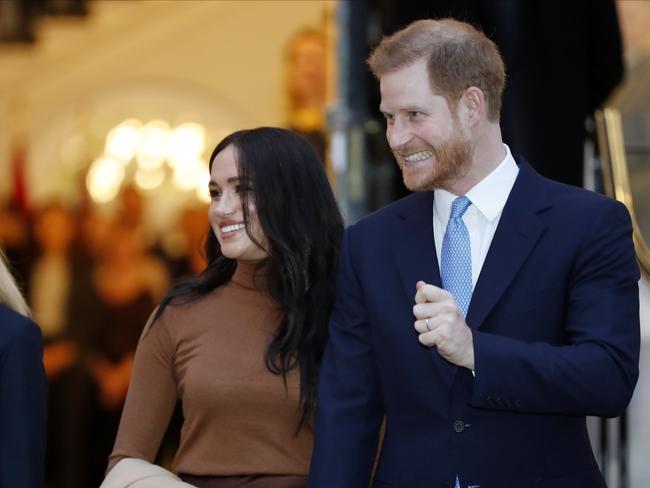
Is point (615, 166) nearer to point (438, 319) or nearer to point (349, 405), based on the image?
point (349, 405)

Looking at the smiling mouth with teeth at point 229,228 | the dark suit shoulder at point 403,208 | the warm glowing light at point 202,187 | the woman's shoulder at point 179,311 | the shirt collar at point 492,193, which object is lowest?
the warm glowing light at point 202,187

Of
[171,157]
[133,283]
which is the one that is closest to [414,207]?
[133,283]

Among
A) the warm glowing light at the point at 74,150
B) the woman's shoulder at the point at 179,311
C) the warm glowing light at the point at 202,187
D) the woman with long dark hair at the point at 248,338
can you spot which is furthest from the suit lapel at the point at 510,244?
the warm glowing light at the point at 74,150

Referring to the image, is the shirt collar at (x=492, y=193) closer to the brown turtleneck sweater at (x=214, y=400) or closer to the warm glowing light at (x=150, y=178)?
the brown turtleneck sweater at (x=214, y=400)

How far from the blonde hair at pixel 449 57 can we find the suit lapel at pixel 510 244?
20cm

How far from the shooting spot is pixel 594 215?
117 inches

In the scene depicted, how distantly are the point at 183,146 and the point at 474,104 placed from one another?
13521mm

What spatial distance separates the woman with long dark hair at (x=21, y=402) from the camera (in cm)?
321

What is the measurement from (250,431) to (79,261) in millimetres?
9534

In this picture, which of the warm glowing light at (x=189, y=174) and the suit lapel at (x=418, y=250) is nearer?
the suit lapel at (x=418, y=250)

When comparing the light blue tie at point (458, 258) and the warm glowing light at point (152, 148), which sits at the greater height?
the light blue tie at point (458, 258)

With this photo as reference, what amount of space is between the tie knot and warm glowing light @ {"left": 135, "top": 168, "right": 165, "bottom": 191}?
44.2ft

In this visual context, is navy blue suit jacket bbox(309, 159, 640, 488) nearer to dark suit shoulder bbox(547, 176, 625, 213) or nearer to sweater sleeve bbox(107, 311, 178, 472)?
dark suit shoulder bbox(547, 176, 625, 213)

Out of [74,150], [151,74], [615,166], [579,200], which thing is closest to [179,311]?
[579,200]
